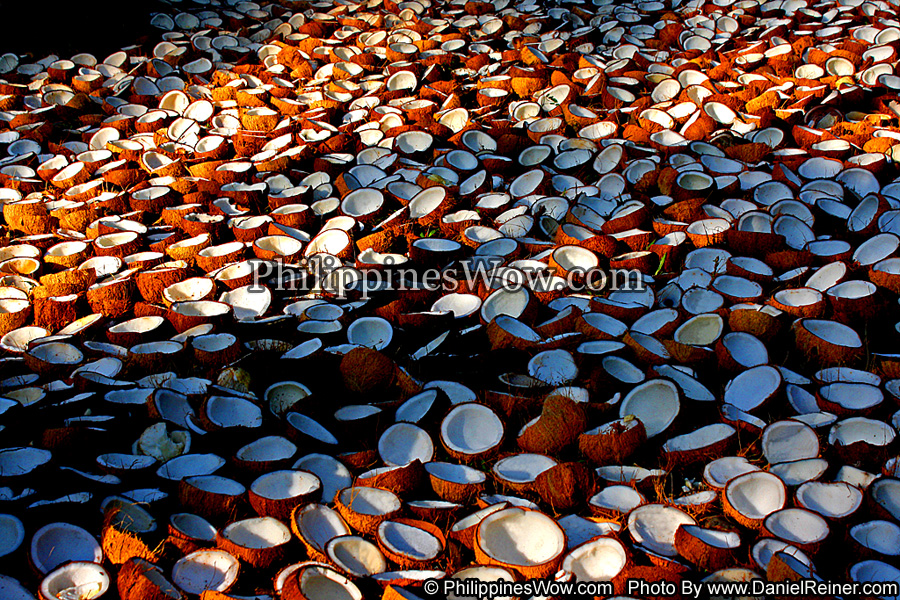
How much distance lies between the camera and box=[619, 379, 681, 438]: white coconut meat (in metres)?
1.49


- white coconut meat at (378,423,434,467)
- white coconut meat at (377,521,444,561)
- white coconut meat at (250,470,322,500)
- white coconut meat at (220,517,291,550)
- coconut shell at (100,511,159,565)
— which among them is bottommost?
white coconut meat at (378,423,434,467)

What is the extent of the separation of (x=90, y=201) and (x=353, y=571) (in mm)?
1907

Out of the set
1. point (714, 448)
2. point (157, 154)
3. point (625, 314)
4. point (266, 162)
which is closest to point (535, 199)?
point (625, 314)

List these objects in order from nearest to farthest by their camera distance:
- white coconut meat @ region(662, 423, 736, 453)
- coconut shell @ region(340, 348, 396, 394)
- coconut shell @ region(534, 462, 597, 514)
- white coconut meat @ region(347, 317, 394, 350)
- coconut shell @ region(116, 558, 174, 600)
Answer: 1. coconut shell @ region(116, 558, 174, 600)
2. coconut shell @ region(534, 462, 597, 514)
3. white coconut meat @ region(662, 423, 736, 453)
4. coconut shell @ region(340, 348, 396, 394)
5. white coconut meat @ region(347, 317, 394, 350)

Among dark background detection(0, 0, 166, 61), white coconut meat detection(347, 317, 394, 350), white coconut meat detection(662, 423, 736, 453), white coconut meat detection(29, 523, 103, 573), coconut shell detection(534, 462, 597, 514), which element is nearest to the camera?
white coconut meat detection(29, 523, 103, 573)

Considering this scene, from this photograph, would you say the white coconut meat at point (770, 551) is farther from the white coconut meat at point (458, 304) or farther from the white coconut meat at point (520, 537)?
the white coconut meat at point (458, 304)

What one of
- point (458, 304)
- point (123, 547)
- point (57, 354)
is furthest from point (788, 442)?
point (57, 354)

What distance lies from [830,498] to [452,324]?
925mm

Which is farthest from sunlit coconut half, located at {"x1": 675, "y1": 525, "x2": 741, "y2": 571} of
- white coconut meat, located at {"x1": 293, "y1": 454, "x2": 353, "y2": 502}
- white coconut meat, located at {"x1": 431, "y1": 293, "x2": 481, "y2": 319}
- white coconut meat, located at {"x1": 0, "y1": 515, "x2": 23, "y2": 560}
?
white coconut meat, located at {"x1": 0, "y1": 515, "x2": 23, "y2": 560}

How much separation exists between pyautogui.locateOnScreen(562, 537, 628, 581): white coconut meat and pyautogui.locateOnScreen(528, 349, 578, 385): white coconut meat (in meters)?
0.46

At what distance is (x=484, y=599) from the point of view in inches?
44.0

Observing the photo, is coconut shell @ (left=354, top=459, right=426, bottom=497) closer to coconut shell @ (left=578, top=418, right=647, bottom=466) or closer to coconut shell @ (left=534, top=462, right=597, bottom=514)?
coconut shell @ (left=534, top=462, right=597, bottom=514)

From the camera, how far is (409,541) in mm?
1233

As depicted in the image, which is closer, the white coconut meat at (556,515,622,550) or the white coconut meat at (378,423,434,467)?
the white coconut meat at (556,515,622,550)
